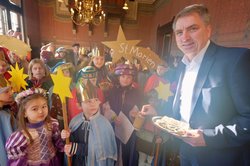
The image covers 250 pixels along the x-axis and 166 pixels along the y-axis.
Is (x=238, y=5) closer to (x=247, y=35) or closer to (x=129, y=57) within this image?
(x=247, y=35)

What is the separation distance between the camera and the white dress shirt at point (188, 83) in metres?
1.12

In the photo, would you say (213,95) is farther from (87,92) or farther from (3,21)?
(3,21)

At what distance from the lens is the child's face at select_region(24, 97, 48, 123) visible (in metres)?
1.28

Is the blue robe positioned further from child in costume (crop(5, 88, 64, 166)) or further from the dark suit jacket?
the dark suit jacket

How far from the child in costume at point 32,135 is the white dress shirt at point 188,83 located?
3.40ft

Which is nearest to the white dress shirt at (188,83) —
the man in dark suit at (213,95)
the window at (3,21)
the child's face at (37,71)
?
the man in dark suit at (213,95)

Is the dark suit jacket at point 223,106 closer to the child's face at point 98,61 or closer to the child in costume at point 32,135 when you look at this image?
the child in costume at point 32,135

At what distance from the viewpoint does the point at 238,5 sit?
2.60 meters

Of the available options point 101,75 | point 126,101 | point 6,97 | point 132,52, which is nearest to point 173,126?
point 126,101

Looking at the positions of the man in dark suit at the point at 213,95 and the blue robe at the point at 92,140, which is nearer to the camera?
the man in dark suit at the point at 213,95

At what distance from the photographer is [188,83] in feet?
3.88

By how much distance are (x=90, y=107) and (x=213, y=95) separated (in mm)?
938

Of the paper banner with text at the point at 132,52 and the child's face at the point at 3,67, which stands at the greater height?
the paper banner with text at the point at 132,52

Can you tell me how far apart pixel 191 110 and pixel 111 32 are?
25.9ft
